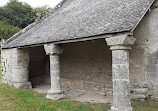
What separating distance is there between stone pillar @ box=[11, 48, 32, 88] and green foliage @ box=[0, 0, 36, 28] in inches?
990

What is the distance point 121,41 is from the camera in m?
4.42

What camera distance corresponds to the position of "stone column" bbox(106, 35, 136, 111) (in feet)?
14.7

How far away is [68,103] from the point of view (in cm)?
608

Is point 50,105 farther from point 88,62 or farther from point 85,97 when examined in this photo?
point 88,62

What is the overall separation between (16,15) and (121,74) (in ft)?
106

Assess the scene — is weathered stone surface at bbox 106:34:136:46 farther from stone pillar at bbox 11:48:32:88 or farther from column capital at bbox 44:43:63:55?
stone pillar at bbox 11:48:32:88

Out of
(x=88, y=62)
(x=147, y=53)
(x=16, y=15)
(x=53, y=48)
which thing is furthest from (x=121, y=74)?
(x=16, y=15)

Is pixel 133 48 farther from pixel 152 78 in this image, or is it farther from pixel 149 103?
pixel 149 103

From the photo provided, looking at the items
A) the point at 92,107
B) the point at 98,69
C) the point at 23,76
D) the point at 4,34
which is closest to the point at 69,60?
the point at 98,69

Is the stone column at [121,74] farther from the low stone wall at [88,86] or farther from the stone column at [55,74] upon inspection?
the stone column at [55,74]

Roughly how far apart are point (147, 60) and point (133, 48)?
2.04 feet

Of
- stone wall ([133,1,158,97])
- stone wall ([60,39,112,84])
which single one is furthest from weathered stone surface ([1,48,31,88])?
stone wall ([133,1,158,97])

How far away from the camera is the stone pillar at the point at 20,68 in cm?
887

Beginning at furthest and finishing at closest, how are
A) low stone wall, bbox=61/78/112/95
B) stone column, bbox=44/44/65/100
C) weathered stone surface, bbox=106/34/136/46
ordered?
low stone wall, bbox=61/78/112/95, stone column, bbox=44/44/65/100, weathered stone surface, bbox=106/34/136/46
